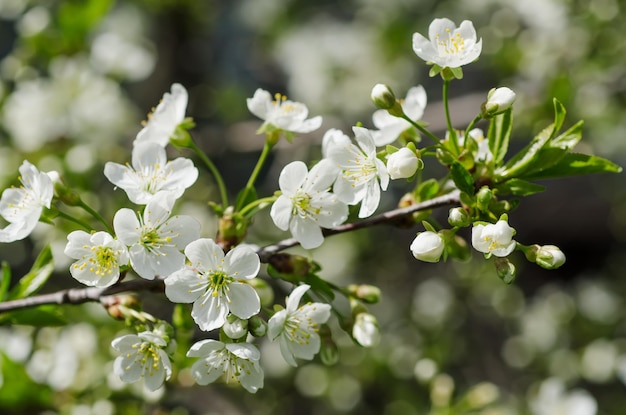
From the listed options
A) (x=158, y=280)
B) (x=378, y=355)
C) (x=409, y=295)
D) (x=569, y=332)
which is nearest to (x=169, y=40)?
(x=409, y=295)

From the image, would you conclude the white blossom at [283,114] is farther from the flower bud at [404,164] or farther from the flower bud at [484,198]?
the flower bud at [484,198]

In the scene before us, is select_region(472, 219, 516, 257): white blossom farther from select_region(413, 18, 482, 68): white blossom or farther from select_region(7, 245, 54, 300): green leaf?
select_region(7, 245, 54, 300): green leaf

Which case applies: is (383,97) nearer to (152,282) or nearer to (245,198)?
(245,198)

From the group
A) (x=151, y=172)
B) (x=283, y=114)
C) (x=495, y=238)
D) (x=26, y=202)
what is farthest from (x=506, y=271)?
(x=26, y=202)

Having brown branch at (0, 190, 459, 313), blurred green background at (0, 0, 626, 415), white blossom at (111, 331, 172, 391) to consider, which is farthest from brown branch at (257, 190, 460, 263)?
blurred green background at (0, 0, 626, 415)

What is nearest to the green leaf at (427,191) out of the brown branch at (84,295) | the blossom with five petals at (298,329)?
the blossom with five petals at (298,329)

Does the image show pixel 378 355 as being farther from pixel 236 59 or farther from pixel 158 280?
pixel 236 59

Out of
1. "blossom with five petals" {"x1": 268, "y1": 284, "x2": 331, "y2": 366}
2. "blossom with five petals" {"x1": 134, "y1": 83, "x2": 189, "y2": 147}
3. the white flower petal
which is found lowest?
"blossom with five petals" {"x1": 268, "y1": 284, "x2": 331, "y2": 366}
